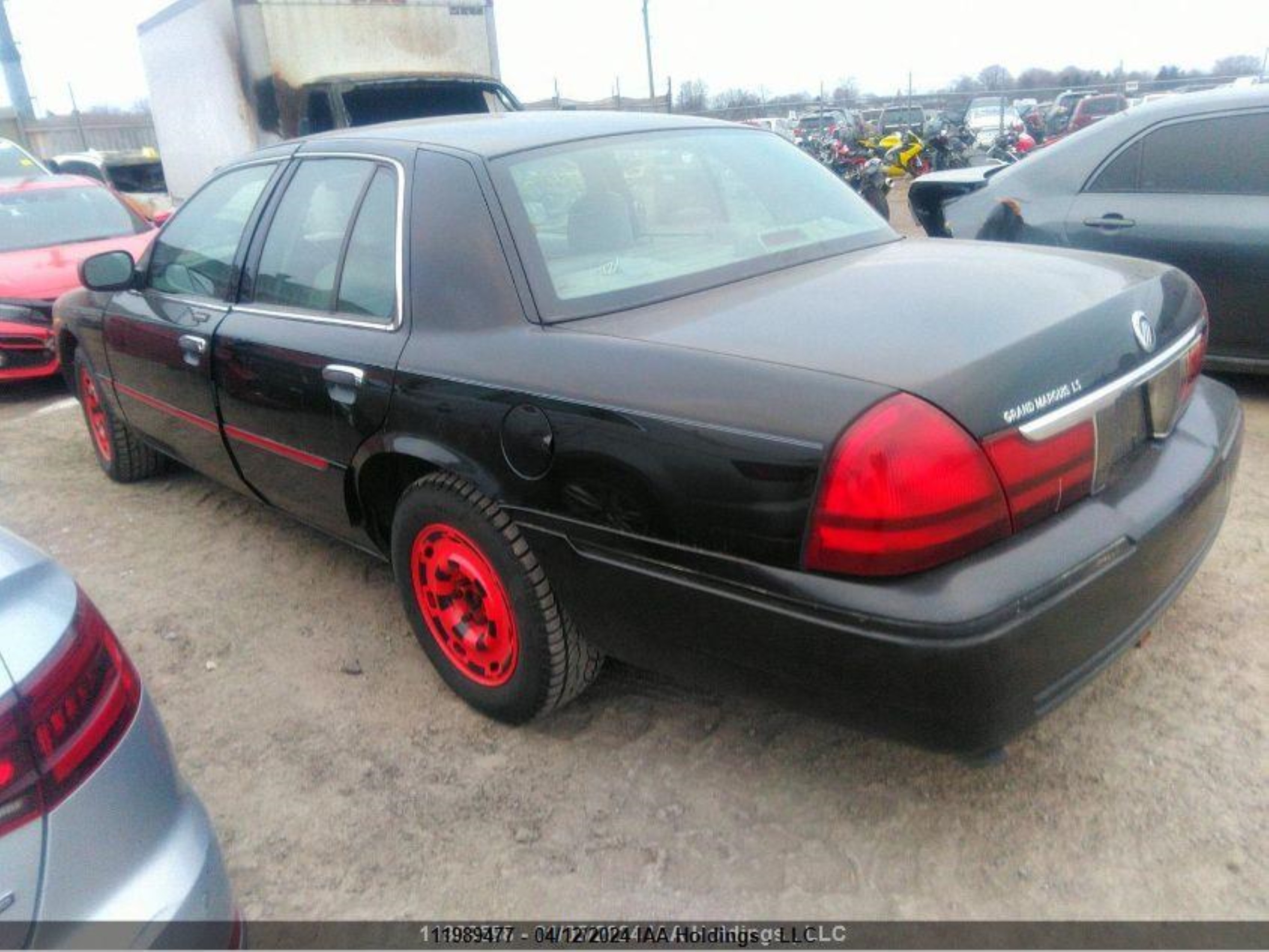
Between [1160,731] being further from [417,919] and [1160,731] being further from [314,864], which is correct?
[314,864]

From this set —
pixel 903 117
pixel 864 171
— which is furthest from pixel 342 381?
pixel 903 117

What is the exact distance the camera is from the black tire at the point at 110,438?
Answer: 472 cm

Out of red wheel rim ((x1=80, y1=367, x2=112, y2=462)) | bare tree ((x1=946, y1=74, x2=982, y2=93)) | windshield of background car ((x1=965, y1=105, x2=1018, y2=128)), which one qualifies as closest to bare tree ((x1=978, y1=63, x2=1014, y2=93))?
bare tree ((x1=946, y1=74, x2=982, y2=93))

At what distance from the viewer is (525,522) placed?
7.88 ft

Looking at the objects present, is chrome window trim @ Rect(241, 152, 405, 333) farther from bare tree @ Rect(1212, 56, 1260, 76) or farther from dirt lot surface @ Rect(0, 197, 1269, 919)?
bare tree @ Rect(1212, 56, 1260, 76)

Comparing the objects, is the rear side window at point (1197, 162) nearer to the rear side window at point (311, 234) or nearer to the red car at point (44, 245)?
the rear side window at point (311, 234)

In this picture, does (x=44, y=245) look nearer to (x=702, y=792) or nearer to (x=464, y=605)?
(x=464, y=605)

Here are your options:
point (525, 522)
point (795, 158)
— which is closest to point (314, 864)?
point (525, 522)

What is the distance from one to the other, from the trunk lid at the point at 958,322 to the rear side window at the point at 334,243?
2.55 ft

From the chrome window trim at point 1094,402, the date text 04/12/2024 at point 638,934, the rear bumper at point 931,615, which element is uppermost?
the chrome window trim at point 1094,402

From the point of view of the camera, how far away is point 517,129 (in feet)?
9.93

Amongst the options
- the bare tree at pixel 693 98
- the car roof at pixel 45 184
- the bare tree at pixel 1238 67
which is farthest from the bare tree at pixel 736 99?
the car roof at pixel 45 184

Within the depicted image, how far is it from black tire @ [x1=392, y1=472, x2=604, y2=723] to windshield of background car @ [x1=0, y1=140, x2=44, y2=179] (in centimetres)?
1003

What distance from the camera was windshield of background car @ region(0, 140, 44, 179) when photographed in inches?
426
